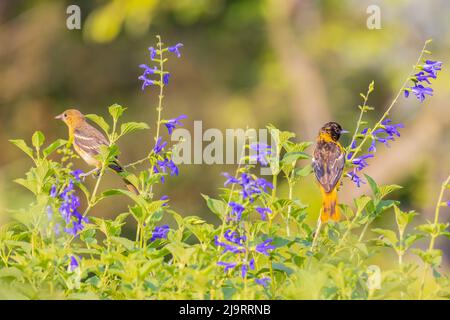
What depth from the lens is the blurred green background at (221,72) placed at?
16.6m

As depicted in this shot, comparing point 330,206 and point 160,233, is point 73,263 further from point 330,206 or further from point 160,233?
point 330,206

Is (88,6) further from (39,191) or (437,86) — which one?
(39,191)

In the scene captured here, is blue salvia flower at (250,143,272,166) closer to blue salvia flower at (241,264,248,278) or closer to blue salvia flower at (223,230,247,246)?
blue salvia flower at (223,230,247,246)

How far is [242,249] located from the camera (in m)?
3.18

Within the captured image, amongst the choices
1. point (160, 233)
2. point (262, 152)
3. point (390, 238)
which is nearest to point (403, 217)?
point (390, 238)

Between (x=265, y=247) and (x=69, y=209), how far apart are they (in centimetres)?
63

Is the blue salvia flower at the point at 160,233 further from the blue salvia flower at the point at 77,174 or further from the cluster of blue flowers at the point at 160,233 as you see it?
the blue salvia flower at the point at 77,174

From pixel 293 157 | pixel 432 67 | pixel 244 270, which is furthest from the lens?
pixel 432 67

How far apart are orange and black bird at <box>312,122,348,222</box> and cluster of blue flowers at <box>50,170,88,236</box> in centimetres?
97

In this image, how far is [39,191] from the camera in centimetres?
348

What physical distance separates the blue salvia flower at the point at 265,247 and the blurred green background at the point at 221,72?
13.2 m

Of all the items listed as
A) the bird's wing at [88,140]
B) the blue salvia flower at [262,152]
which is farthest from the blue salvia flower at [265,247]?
the bird's wing at [88,140]

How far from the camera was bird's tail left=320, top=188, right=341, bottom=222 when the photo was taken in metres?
3.87
